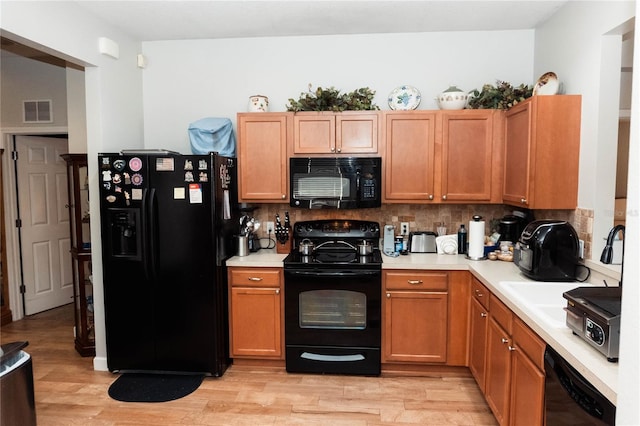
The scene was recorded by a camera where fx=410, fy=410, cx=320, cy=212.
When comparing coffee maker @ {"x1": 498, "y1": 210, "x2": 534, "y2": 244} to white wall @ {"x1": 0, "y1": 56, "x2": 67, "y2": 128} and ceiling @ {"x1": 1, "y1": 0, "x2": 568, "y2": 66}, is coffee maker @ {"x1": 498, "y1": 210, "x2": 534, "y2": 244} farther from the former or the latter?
white wall @ {"x1": 0, "y1": 56, "x2": 67, "y2": 128}

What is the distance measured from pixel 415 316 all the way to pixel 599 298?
1687mm

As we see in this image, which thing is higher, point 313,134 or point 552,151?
point 313,134

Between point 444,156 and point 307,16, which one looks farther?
point 444,156

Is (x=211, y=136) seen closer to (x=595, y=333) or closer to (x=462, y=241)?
(x=462, y=241)

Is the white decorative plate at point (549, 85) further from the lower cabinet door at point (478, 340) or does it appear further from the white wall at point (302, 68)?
the lower cabinet door at point (478, 340)

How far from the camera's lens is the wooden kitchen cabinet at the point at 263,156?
3.36m

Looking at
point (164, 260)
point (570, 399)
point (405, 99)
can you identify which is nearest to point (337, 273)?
point (164, 260)

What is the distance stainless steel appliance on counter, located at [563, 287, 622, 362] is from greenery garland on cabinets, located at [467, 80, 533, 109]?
189 centimetres

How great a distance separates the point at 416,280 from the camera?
3088 millimetres

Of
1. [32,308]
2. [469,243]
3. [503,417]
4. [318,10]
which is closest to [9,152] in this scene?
Result: [32,308]

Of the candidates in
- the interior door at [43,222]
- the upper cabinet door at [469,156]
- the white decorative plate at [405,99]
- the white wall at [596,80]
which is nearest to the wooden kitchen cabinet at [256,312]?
the upper cabinet door at [469,156]

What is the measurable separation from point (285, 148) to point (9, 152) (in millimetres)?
3236

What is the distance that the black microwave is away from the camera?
129 inches

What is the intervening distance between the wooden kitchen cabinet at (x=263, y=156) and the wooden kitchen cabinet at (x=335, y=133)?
11 centimetres
